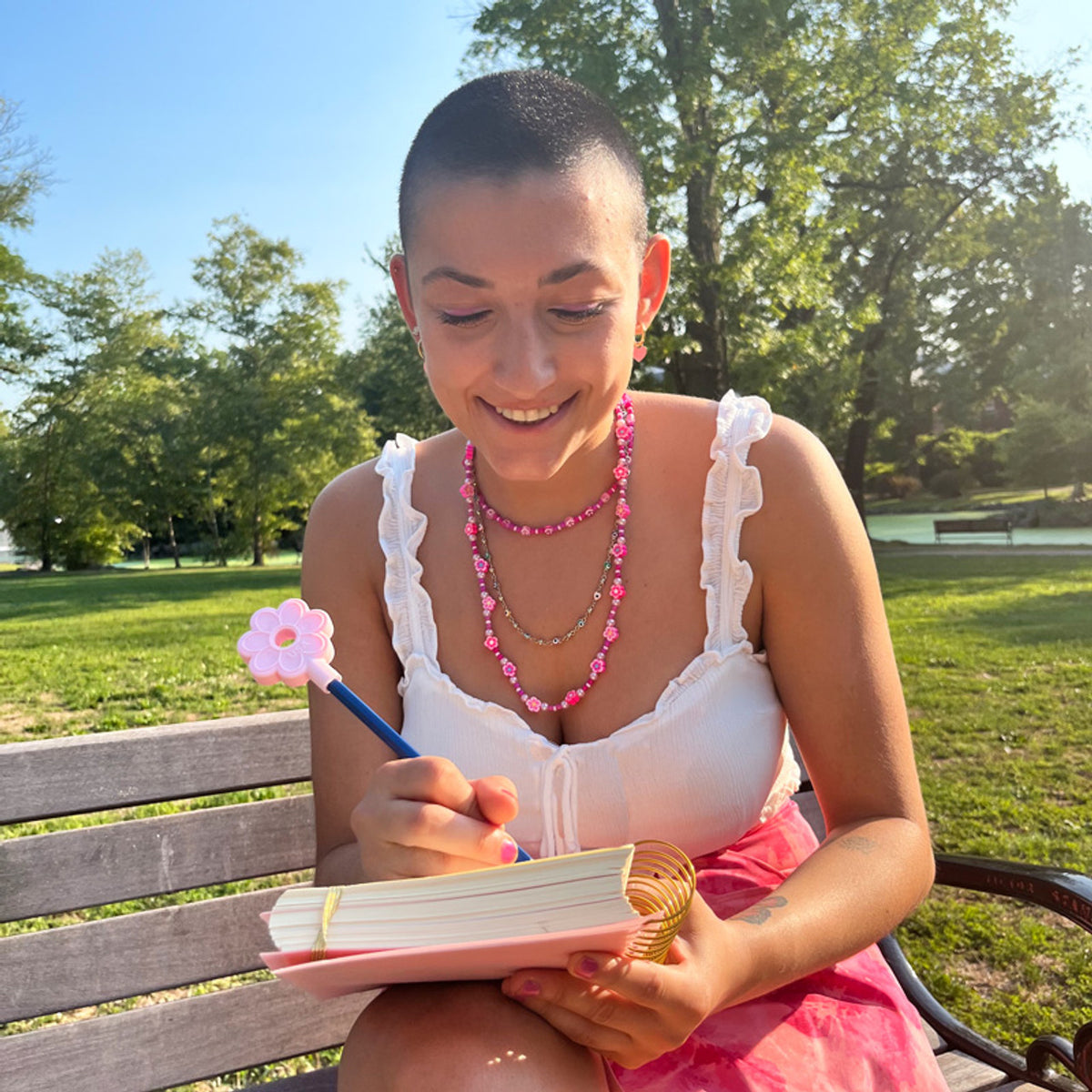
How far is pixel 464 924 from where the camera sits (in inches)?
Result: 35.8

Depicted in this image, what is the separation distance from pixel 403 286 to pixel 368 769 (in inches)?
30.0

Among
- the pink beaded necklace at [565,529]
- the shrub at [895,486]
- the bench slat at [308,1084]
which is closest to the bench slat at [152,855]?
the bench slat at [308,1084]

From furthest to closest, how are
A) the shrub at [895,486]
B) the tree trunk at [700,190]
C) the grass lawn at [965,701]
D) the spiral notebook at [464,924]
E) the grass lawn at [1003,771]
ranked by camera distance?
the shrub at [895,486] → the tree trunk at [700,190] → the grass lawn at [965,701] → the grass lawn at [1003,771] → the spiral notebook at [464,924]

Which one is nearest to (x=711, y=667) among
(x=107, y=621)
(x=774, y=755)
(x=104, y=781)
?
(x=774, y=755)

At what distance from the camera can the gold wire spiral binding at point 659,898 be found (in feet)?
3.30

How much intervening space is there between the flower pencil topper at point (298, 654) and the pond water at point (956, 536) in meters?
22.2

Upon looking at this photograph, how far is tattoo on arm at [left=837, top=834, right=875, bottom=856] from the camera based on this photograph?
146 cm

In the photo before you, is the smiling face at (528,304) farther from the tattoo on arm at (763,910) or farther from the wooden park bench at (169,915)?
the wooden park bench at (169,915)

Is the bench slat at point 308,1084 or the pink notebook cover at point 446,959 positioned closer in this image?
the pink notebook cover at point 446,959

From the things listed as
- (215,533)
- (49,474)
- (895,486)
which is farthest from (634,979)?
(215,533)

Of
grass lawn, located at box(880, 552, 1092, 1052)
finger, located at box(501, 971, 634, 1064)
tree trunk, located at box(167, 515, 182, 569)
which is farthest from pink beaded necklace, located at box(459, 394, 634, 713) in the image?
tree trunk, located at box(167, 515, 182, 569)

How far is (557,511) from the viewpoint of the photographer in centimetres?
183

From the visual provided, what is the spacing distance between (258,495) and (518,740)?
3047cm

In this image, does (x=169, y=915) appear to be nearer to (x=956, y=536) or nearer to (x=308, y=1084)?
(x=308, y=1084)
